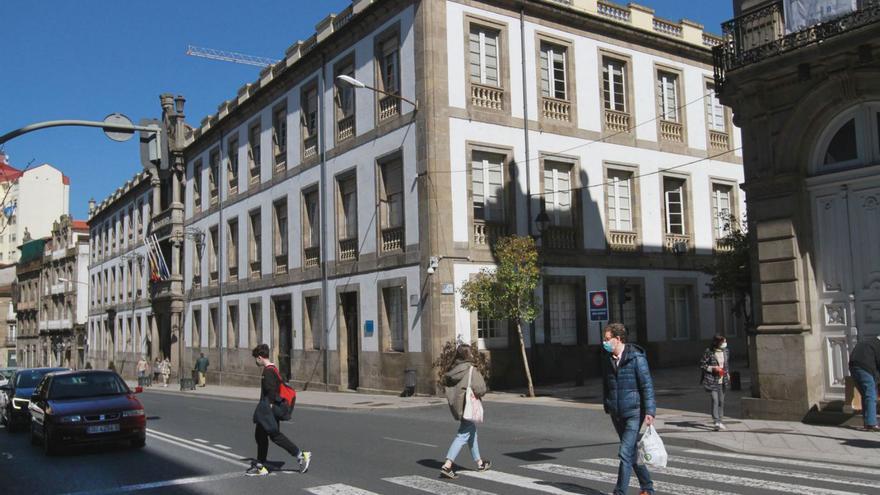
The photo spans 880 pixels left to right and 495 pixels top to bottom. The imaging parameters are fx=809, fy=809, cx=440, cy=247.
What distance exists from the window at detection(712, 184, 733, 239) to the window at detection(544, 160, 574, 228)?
7271mm

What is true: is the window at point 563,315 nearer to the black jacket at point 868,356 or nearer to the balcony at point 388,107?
the balcony at point 388,107

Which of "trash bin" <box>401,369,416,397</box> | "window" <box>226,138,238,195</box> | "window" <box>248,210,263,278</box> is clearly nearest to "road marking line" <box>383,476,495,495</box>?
"trash bin" <box>401,369,416,397</box>

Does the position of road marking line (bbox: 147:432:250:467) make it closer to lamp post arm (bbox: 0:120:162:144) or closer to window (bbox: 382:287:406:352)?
lamp post arm (bbox: 0:120:162:144)

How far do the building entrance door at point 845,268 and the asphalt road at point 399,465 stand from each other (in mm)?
→ 3780

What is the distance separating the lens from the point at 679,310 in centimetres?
2958

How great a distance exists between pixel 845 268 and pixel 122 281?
53.9 metres

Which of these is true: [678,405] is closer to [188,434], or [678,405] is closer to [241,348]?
[188,434]

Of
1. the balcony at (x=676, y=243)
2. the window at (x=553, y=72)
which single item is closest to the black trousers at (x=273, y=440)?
the window at (x=553, y=72)

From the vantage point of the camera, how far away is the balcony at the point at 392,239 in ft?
83.0

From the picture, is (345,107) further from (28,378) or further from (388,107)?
(28,378)

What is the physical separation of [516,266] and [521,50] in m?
7.96

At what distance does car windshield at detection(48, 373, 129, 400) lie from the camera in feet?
46.5

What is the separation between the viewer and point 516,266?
2155 centimetres

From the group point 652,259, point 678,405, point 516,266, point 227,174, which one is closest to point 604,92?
point 652,259
